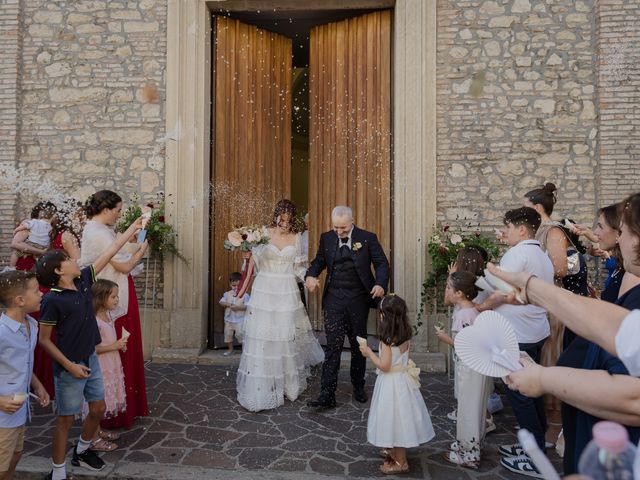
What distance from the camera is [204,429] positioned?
4.48 metres

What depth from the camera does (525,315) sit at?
3889 mm

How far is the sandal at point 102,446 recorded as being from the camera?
4.01m

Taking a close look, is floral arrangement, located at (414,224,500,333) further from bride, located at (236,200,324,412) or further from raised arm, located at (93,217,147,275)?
raised arm, located at (93,217,147,275)

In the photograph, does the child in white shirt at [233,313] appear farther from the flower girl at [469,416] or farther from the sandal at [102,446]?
the flower girl at [469,416]

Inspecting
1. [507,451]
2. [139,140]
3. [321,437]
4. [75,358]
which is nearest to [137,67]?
[139,140]

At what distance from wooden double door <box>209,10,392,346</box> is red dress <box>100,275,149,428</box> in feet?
8.87

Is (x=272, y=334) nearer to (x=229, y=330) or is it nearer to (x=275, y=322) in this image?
(x=275, y=322)

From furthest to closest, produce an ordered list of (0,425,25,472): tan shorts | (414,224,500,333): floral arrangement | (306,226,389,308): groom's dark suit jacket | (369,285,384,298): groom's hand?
(414,224,500,333): floral arrangement < (306,226,389,308): groom's dark suit jacket < (369,285,384,298): groom's hand < (0,425,25,472): tan shorts

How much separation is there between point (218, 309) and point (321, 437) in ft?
11.8

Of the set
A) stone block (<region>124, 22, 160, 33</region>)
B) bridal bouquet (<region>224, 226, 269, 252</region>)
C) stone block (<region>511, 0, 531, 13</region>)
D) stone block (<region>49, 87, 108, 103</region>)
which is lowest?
bridal bouquet (<region>224, 226, 269, 252</region>)

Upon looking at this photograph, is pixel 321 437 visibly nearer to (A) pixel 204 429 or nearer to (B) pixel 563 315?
(A) pixel 204 429

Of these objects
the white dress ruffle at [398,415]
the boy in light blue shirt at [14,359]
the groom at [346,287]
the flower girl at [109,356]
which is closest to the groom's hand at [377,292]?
the groom at [346,287]

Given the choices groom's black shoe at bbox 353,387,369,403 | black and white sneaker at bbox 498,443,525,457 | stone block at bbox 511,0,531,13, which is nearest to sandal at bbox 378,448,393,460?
black and white sneaker at bbox 498,443,525,457

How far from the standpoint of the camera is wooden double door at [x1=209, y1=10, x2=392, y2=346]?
7.36 metres
